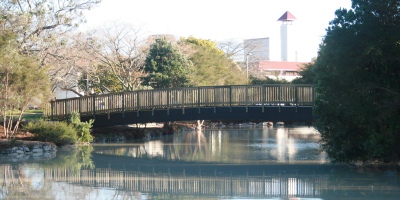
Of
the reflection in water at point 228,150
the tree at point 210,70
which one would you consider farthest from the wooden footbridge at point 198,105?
the tree at point 210,70

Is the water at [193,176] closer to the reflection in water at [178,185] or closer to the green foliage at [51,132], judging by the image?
the reflection in water at [178,185]

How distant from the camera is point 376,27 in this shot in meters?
18.3

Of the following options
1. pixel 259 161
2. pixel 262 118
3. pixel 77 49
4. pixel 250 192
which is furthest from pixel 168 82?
pixel 250 192

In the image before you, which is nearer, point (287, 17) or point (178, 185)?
point (178, 185)

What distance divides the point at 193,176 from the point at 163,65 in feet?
71.5

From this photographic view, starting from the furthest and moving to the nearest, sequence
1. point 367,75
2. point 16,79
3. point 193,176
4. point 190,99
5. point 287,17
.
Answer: point 287,17 < point 190,99 < point 16,79 < point 193,176 < point 367,75

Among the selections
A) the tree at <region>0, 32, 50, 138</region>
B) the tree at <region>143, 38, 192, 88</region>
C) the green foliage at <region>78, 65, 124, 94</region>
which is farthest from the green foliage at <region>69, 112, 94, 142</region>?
the green foliage at <region>78, 65, 124, 94</region>

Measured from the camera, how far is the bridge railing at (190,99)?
94.9ft

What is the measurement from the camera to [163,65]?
40.7 meters

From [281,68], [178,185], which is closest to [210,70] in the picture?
[178,185]

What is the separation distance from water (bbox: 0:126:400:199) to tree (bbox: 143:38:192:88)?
456 inches

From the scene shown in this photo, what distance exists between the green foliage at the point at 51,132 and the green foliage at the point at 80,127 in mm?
1651

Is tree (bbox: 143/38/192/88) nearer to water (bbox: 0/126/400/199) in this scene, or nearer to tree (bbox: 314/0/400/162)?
water (bbox: 0/126/400/199)

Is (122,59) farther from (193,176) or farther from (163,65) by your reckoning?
(193,176)
